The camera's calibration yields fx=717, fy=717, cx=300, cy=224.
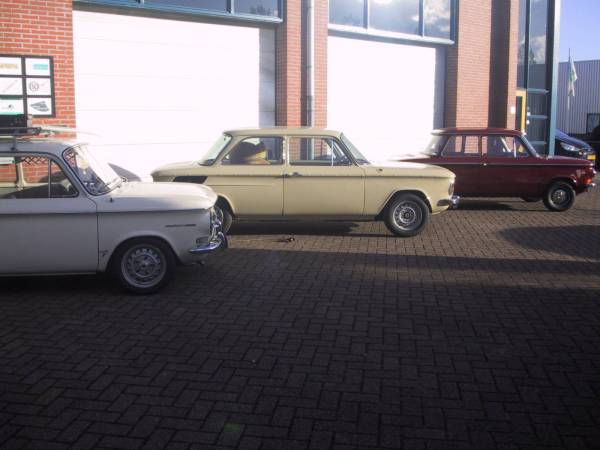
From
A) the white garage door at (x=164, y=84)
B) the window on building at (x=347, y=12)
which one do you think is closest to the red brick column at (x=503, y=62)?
the window on building at (x=347, y=12)

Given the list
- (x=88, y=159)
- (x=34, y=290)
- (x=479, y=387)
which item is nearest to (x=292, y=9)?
(x=88, y=159)

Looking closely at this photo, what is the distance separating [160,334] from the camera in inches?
232

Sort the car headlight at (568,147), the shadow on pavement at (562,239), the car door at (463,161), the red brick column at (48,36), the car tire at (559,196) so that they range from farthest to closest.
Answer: the car headlight at (568,147) < the car tire at (559,196) < the car door at (463,161) < the red brick column at (48,36) < the shadow on pavement at (562,239)

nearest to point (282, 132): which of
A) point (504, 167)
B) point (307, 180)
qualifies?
point (307, 180)

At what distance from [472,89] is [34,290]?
13.9m

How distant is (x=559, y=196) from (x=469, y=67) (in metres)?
5.91

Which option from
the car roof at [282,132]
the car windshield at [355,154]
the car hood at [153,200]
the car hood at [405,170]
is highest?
the car roof at [282,132]

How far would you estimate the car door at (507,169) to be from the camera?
13.4 m

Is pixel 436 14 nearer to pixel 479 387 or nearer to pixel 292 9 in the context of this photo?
pixel 292 9

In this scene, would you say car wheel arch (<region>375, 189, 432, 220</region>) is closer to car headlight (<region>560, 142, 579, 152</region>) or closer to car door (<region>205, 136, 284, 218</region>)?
car door (<region>205, 136, 284, 218</region>)

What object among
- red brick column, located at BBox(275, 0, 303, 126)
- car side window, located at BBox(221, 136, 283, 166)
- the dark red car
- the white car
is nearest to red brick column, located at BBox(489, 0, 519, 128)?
the dark red car

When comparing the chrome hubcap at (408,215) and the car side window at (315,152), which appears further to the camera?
the chrome hubcap at (408,215)

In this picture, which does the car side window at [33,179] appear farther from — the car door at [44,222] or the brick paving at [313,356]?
the brick paving at [313,356]

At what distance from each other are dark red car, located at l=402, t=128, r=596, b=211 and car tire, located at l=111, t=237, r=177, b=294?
726 cm
